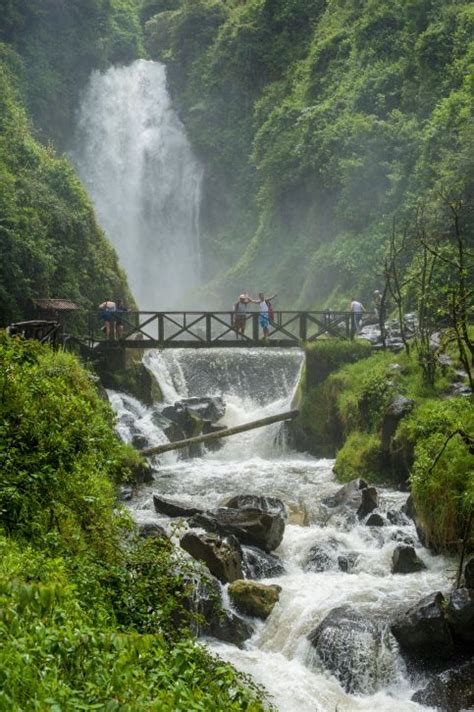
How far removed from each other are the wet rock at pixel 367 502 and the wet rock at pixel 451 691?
5021mm

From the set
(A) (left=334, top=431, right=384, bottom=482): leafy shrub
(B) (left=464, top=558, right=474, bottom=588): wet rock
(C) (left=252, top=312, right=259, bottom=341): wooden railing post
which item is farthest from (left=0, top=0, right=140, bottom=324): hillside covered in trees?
(B) (left=464, top=558, right=474, bottom=588): wet rock

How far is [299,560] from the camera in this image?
13.1 metres

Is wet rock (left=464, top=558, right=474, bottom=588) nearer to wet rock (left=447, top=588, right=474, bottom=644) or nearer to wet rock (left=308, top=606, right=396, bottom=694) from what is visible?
wet rock (left=447, top=588, right=474, bottom=644)

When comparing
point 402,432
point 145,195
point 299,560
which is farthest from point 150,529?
point 145,195

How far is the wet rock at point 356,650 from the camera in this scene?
32.0 feet

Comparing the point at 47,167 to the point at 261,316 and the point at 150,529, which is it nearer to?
the point at 261,316

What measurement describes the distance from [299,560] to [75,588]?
740cm

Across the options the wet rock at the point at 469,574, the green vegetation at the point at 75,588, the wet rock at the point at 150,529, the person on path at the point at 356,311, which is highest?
the person on path at the point at 356,311

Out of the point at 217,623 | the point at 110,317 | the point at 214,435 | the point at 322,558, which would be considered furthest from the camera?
Answer: the point at 110,317

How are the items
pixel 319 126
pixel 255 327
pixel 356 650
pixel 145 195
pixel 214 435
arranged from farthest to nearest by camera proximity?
pixel 145 195, pixel 319 126, pixel 255 327, pixel 214 435, pixel 356 650

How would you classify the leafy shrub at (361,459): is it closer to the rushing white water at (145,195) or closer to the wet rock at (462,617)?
the wet rock at (462,617)

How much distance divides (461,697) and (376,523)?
17.0 ft

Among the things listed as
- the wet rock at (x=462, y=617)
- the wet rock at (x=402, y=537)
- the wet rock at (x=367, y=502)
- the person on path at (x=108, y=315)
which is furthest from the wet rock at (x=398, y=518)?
the person on path at (x=108, y=315)

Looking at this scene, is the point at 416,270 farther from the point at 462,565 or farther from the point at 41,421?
the point at 41,421
